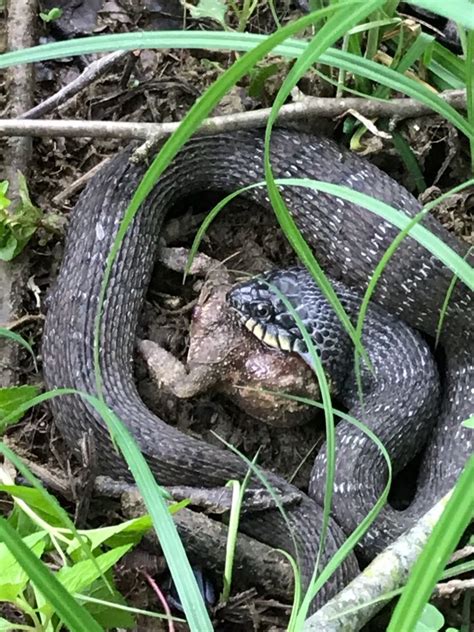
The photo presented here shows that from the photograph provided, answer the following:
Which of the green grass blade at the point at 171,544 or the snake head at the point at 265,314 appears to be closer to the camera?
the green grass blade at the point at 171,544

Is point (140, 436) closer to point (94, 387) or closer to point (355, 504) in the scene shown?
point (94, 387)

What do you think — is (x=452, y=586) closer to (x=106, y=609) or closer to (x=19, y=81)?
(x=106, y=609)

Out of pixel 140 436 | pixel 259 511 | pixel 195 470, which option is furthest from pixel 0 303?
pixel 259 511

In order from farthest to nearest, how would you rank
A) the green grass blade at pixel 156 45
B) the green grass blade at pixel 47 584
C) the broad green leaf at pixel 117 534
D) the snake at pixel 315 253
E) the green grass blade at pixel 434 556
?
the snake at pixel 315 253 < the broad green leaf at pixel 117 534 < the green grass blade at pixel 156 45 < the green grass blade at pixel 47 584 < the green grass blade at pixel 434 556

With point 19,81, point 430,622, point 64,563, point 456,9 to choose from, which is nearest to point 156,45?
point 456,9

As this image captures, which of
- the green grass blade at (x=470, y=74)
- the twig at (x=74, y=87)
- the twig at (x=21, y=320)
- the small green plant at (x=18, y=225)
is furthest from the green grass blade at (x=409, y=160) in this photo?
the twig at (x=21, y=320)

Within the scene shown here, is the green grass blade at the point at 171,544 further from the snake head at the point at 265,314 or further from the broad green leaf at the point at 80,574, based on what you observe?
the snake head at the point at 265,314
